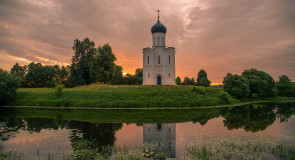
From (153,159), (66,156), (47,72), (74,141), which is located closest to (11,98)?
(47,72)

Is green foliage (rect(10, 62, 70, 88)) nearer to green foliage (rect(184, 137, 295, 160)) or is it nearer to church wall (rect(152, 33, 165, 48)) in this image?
church wall (rect(152, 33, 165, 48))

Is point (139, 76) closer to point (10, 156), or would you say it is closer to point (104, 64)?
point (104, 64)

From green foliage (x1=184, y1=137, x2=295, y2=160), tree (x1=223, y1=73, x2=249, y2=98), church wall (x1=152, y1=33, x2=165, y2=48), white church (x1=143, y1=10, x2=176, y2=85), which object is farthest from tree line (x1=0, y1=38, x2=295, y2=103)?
green foliage (x1=184, y1=137, x2=295, y2=160)

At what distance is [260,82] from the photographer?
48.5 meters

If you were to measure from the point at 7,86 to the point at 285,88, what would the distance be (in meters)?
75.5

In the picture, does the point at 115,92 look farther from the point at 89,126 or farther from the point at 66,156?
the point at 66,156

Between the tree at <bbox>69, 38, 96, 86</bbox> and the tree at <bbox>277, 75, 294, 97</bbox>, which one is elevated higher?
the tree at <bbox>69, 38, 96, 86</bbox>

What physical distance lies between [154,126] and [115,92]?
62.8ft

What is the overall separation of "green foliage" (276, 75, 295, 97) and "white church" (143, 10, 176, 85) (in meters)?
39.4

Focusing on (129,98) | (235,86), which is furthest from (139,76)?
(129,98)

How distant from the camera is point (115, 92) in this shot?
35.2m

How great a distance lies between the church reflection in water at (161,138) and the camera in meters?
10.7

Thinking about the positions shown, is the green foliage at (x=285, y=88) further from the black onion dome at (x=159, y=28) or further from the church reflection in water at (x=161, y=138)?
the church reflection in water at (x=161, y=138)

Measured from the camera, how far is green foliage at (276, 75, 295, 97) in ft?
187
